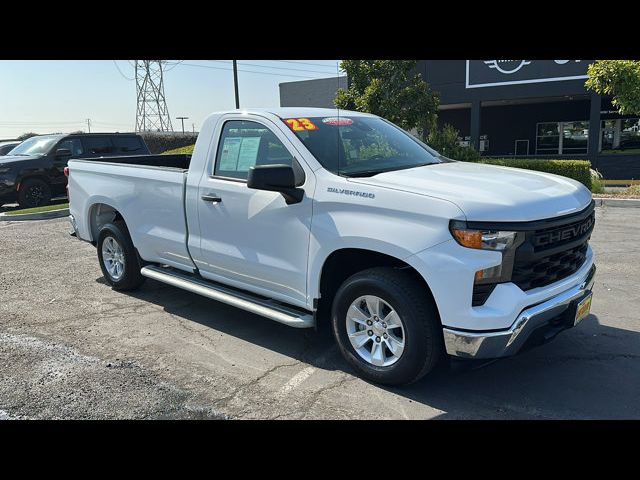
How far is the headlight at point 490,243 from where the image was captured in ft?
10.3

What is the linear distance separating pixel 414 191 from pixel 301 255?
1.04 metres

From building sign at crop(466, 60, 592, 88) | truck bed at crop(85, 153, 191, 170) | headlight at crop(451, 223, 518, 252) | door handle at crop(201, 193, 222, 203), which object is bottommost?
headlight at crop(451, 223, 518, 252)

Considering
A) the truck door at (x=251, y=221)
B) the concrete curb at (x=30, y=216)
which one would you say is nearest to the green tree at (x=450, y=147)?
the concrete curb at (x=30, y=216)

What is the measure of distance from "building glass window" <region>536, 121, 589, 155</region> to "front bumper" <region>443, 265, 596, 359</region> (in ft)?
85.4

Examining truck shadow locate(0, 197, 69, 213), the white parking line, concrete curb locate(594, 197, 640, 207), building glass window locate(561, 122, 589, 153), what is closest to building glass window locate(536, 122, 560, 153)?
building glass window locate(561, 122, 589, 153)

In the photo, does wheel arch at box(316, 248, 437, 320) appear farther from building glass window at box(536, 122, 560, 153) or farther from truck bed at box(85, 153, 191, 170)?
building glass window at box(536, 122, 560, 153)

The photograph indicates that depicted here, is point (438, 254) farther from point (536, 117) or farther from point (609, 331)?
point (536, 117)

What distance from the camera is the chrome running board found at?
159 inches

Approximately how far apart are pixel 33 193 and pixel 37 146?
1295mm

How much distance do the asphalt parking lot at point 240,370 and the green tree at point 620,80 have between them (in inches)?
311

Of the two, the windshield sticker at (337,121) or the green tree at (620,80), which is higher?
the green tree at (620,80)

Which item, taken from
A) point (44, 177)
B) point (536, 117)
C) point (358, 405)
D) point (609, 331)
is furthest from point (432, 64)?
point (358, 405)

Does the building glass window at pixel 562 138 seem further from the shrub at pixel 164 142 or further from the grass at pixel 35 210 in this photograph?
the grass at pixel 35 210
